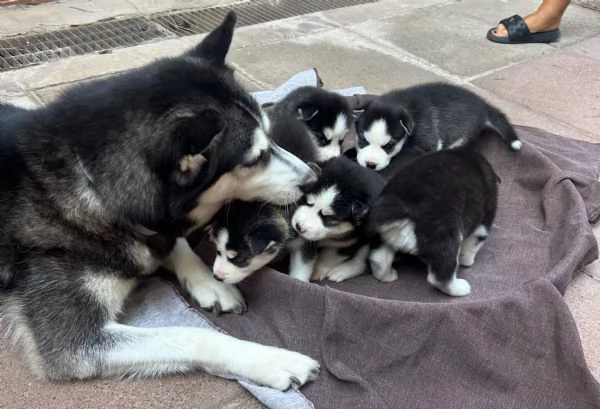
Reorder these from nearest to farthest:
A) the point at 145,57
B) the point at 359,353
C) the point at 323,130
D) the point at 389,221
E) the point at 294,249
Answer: the point at 359,353
the point at 389,221
the point at 294,249
the point at 323,130
the point at 145,57

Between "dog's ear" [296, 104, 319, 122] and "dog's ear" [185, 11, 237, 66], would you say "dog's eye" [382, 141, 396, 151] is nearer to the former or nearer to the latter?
"dog's ear" [296, 104, 319, 122]

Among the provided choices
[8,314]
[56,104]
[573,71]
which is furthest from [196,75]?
[573,71]

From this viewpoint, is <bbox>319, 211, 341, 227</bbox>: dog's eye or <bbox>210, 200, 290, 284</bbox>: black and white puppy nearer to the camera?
<bbox>210, 200, 290, 284</bbox>: black and white puppy

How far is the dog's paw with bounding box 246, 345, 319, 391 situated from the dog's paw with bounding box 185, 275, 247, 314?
364 millimetres

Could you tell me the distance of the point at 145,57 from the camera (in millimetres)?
5156

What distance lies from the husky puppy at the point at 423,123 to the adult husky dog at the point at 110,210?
1.19 metres

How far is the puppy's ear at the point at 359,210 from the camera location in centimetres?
269

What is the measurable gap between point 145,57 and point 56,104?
9.49 ft

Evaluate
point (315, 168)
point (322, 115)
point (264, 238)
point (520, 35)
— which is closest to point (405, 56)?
point (520, 35)

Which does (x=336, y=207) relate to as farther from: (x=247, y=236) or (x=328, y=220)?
(x=247, y=236)

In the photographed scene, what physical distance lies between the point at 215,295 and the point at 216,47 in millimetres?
1188

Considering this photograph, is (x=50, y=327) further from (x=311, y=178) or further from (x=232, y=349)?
(x=311, y=178)

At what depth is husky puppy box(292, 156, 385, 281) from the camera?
2674mm

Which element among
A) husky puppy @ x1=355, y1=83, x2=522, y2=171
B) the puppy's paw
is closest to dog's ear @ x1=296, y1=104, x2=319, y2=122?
husky puppy @ x1=355, y1=83, x2=522, y2=171
